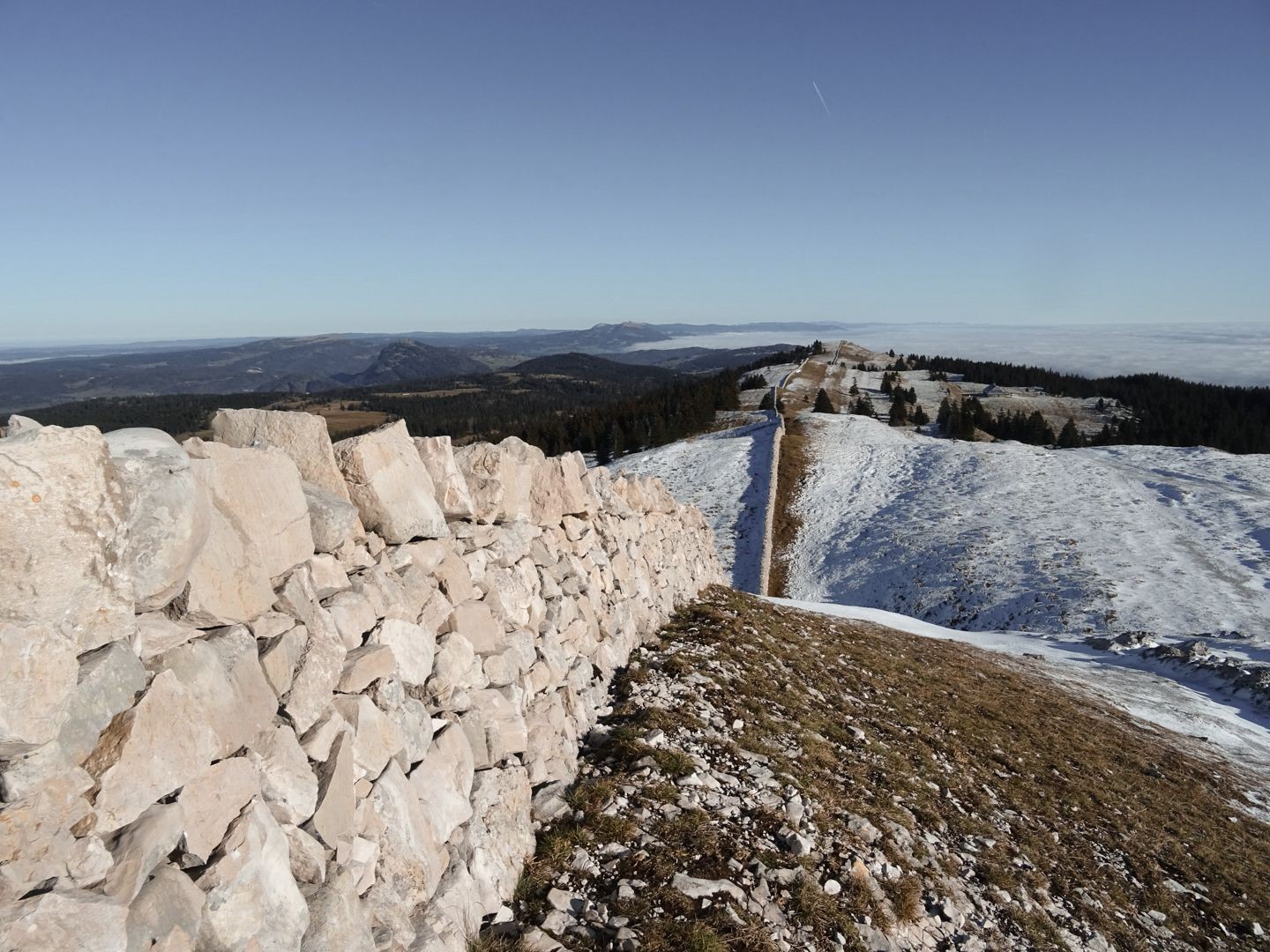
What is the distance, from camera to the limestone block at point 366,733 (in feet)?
13.8

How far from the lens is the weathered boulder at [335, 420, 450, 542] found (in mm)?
5320

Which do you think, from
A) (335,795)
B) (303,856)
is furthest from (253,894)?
(335,795)

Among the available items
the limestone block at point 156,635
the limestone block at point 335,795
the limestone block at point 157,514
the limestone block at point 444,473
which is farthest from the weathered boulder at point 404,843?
the limestone block at point 444,473

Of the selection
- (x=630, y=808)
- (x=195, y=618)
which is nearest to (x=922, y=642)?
(x=630, y=808)

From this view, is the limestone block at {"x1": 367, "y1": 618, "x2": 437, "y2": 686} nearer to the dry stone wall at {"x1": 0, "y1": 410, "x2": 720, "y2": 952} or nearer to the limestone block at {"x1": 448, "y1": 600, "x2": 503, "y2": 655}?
the dry stone wall at {"x1": 0, "y1": 410, "x2": 720, "y2": 952}

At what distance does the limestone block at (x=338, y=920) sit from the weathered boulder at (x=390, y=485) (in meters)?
2.64

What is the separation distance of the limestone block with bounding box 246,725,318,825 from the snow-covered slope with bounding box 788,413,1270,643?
27.4 metres

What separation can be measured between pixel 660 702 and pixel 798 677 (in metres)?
3.67

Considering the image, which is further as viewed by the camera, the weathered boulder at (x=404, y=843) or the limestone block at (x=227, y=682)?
the weathered boulder at (x=404, y=843)

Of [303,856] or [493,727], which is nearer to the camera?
[303,856]

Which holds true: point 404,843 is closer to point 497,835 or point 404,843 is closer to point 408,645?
point 497,835

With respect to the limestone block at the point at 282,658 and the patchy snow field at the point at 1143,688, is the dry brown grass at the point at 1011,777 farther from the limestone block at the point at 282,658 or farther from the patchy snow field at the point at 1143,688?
the limestone block at the point at 282,658

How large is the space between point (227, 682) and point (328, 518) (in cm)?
146

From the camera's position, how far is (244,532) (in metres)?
3.96
